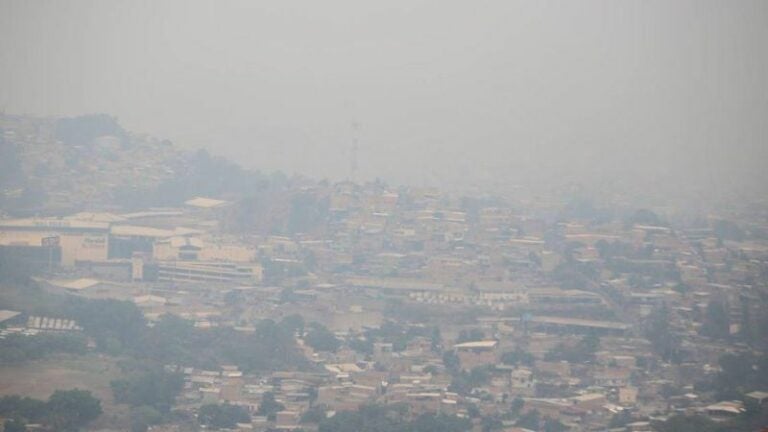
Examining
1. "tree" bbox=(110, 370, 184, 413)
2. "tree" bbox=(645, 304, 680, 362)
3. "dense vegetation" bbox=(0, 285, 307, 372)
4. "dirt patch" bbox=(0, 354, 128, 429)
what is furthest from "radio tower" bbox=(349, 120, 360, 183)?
"tree" bbox=(110, 370, 184, 413)

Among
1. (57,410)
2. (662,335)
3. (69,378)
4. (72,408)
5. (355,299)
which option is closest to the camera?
(57,410)

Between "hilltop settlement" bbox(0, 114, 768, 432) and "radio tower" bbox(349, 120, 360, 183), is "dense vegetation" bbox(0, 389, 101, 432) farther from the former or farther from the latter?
"radio tower" bbox(349, 120, 360, 183)

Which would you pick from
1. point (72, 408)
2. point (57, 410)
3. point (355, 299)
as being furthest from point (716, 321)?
point (57, 410)

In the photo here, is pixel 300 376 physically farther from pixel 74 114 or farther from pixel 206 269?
Answer: pixel 74 114

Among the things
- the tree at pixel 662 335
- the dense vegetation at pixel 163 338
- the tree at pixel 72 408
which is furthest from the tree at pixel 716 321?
the tree at pixel 72 408

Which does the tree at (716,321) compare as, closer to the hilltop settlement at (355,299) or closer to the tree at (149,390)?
the hilltop settlement at (355,299)

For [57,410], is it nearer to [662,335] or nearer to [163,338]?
[163,338]
